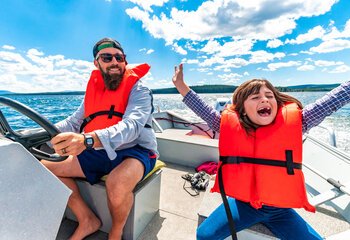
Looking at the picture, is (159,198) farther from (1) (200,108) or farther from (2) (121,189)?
(1) (200,108)

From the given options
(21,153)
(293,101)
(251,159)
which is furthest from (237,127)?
(21,153)

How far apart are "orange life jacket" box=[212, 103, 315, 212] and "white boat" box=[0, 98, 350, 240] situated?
0.70 ft

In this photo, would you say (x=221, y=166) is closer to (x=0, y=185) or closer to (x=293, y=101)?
(x=293, y=101)

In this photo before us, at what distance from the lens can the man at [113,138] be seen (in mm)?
1428

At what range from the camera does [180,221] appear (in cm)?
192

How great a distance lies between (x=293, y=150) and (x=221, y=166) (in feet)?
1.48

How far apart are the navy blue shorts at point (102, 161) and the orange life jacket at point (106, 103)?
0.70 ft

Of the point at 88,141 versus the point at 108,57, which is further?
the point at 108,57

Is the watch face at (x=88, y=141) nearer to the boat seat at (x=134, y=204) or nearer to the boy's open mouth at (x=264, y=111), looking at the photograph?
the boat seat at (x=134, y=204)

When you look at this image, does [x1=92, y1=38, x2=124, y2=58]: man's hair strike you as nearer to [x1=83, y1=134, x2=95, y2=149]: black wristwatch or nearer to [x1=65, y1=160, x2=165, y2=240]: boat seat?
[x1=83, y1=134, x2=95, y2=149]: black wristwatch

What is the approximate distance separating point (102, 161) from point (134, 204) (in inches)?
15.4

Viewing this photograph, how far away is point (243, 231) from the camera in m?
1.35

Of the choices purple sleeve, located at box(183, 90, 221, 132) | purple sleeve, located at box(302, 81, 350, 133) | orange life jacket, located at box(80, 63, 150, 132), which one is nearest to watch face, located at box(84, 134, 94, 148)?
orange life jacket, located at box(80, 63, 150, 132)

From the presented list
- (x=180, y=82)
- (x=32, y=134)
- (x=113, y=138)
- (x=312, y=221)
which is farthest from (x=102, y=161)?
(x=312, y=221)
